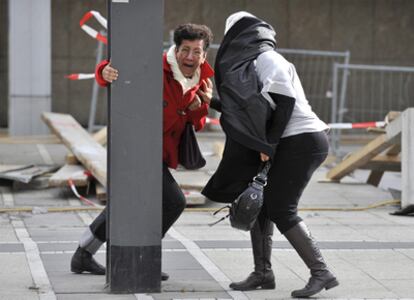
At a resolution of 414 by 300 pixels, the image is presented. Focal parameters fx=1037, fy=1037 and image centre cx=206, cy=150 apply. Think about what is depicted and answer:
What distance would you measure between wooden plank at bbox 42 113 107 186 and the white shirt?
392 cm

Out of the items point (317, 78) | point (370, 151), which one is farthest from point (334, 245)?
point (317, 78)

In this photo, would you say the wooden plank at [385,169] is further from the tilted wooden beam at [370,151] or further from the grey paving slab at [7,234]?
the grey paving slab at [7,234]

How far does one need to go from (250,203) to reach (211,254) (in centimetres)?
158

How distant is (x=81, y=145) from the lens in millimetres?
11391

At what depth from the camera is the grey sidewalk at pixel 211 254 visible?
20.9 ft

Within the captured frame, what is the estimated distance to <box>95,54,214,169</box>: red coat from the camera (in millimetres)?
6348

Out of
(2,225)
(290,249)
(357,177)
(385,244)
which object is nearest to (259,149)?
(290,249)

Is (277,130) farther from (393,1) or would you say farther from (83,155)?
(393,1)

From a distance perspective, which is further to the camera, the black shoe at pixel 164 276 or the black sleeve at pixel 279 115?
the black shoe at pixel 164 276

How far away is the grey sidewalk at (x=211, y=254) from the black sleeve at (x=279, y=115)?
3.22 feet

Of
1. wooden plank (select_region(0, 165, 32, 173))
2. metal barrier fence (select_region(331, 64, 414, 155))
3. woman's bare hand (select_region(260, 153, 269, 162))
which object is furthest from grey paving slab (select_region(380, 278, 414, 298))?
metal barrier fence (select_region(331, 64, 414, 155))

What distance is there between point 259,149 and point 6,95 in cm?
1243

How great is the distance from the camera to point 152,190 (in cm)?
613

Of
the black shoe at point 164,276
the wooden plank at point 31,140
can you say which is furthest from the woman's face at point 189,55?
the wooden plank at point 31,140
